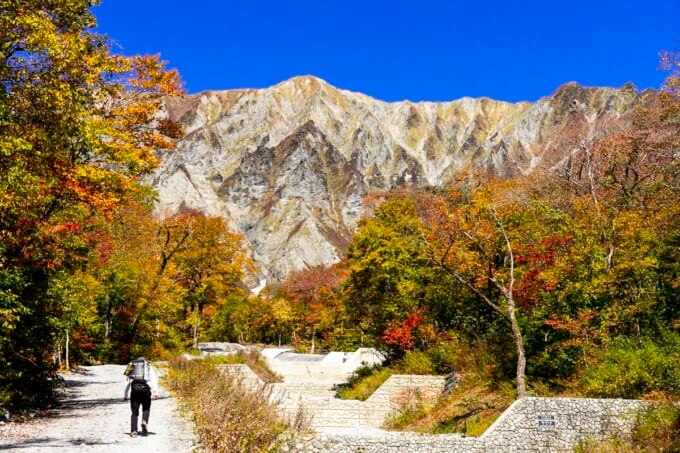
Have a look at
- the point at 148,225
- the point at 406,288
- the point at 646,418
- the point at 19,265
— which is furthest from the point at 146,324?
the point at 646,418

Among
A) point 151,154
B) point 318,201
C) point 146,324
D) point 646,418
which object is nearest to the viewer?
point 646,418

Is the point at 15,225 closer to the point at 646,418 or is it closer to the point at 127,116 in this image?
the point at 127,116

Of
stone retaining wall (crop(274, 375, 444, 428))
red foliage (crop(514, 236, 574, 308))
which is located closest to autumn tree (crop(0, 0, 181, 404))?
stone retaining wall (crop(274, 375, 444, 428))

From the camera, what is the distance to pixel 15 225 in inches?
482

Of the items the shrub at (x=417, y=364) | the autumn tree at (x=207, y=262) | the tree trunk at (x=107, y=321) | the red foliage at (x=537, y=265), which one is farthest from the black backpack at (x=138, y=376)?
the autumn tree at (x=207, y=262)

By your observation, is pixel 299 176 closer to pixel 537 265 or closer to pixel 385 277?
pixel 385 277

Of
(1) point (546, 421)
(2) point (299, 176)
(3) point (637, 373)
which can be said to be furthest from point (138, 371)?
Result: (2) point (299, 176)

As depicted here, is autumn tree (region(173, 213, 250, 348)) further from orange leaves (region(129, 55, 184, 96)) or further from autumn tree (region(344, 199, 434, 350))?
orange leaves (region(129, 55, 184, 96))

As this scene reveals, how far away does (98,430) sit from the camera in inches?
448

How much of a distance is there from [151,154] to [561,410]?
13442 millimetres

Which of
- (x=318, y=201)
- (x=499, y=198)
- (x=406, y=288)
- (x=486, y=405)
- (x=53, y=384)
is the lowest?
(x=486, y=405)

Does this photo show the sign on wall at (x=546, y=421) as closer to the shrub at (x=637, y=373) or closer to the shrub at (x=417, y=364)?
the shrub at (x=637, y=373)

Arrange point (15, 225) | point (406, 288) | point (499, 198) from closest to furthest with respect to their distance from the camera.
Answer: point (15, 225) < point (499, 198) < point (406, 288)

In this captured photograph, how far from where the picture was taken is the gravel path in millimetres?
9547
